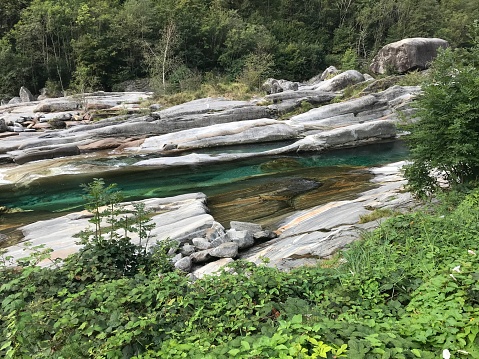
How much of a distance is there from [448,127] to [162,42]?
31437mm

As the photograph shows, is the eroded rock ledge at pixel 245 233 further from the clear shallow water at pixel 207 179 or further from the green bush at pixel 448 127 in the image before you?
the clear shallow water at pixel 207 179

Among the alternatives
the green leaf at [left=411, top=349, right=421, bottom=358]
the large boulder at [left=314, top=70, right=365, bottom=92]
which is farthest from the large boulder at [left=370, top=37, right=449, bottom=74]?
the green leaf at [left=411, top=349, right=421, bottom=358]

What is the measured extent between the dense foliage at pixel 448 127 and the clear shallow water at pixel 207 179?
4.98 m

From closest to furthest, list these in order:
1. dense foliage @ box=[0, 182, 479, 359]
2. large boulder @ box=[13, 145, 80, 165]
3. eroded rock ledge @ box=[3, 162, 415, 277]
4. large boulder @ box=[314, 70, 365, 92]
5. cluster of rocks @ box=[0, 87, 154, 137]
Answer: dense foliage @ box=[0, 182, 479, 359]
eroded rock ledge @ box=[3, 162, 415, 277]
large boulder @ box=[13, 145, 80, 165]
cluster of rocks @ box=[0, 87, 154, 137]
large boulder @ box=[314, 70, 365, 92]

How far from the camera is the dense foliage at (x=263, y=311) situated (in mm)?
2723

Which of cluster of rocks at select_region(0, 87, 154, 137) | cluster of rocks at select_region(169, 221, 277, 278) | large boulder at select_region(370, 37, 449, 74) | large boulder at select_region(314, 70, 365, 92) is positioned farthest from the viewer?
large boulder at select_region(370, 37, 449, 74)

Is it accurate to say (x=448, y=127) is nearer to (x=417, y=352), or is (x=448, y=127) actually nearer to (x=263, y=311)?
(x=263, y=311)

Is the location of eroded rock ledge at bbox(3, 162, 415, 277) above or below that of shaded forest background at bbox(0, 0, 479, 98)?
below

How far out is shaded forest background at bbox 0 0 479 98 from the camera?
36.5 m

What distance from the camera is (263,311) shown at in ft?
11.9

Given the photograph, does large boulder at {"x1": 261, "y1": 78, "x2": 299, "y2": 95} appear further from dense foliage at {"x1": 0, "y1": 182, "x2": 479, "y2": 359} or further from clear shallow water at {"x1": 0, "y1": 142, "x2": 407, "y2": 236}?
dense foliage at {"x1": 0, "y1": 182, "x2": 479, "y2": 359}

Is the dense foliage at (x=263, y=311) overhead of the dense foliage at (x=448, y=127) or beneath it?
beneath

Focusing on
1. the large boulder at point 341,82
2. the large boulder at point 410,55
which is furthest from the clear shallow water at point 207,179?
the large boulder at point 410,55

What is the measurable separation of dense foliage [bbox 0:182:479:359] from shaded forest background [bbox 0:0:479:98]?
1131 inches
